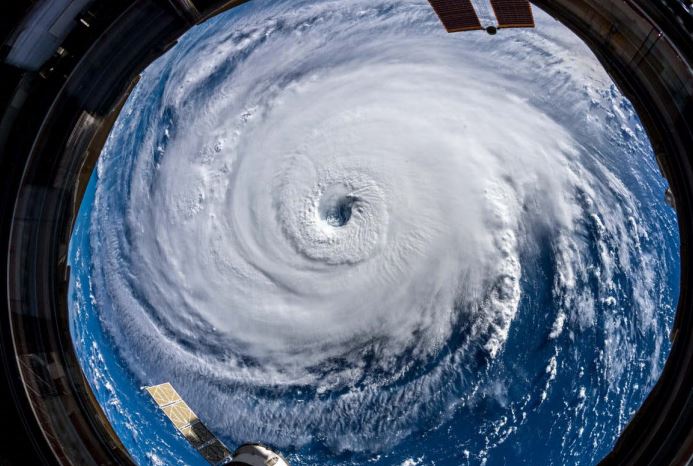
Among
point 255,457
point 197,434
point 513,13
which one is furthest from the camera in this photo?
point 197,434

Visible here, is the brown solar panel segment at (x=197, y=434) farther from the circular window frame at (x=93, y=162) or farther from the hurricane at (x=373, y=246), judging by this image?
the circular window frame at (x=93, y=162)

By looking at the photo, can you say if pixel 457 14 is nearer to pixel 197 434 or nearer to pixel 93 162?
pixel 93 162

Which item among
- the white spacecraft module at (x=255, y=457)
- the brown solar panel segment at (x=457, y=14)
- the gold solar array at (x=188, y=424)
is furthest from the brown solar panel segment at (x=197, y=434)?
the brown solar panel segment at (x=457, y=14)

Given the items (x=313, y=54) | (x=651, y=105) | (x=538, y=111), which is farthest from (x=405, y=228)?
(x=651, y=105)

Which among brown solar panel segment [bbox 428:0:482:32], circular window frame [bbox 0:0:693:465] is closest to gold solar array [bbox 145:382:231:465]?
circular window frame [bbox 0:0:693:465]

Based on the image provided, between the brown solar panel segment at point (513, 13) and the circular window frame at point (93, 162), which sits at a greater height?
the brown solar panel segment at point (513, 13)

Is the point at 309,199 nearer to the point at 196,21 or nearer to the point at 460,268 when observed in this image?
the point at 460,268

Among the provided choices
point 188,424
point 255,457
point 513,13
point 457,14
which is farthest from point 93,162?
point 513,13
